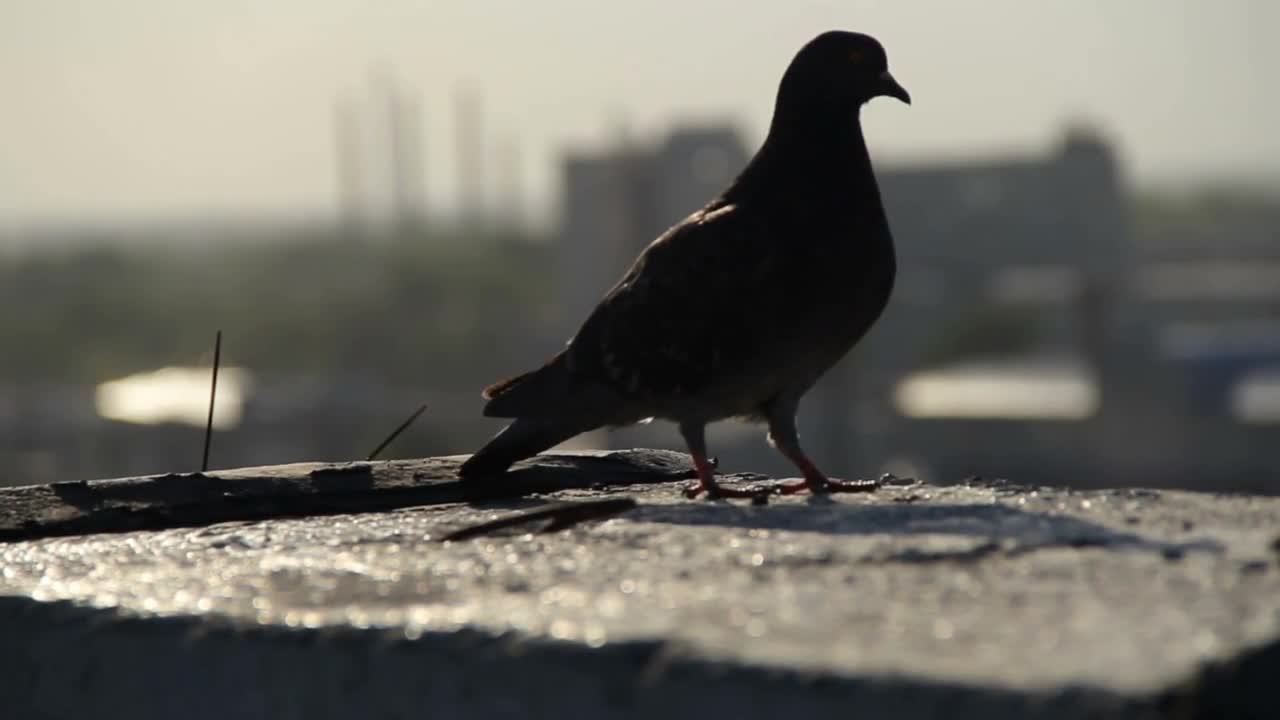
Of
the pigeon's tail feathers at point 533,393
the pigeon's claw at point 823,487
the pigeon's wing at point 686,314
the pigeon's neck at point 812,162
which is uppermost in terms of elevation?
the pigeon's neck at point 812,162

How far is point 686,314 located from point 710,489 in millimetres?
520

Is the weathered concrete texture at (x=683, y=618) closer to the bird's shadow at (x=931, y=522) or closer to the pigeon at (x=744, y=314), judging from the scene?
the bird's shadow at (x=931, y=522)

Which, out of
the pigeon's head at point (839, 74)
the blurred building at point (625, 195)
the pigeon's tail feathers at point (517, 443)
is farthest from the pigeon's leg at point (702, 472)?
the blurred building at point (625, 195)

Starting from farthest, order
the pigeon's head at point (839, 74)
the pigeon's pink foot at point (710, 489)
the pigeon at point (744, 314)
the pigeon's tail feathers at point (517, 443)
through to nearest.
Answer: the pigeon's head at point (839, 74), the pigeon at point (744, 314), the pigeon's tail feathers at point (517, 443), the pigeon's pink foot at point (710, 489)

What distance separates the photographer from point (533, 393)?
15.1ft

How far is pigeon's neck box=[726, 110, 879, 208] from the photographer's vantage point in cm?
456

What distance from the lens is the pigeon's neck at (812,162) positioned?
15.0ft

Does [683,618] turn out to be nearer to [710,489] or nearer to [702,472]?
[710,489]

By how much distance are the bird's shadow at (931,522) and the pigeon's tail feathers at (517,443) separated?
61 cm

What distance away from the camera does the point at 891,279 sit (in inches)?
181

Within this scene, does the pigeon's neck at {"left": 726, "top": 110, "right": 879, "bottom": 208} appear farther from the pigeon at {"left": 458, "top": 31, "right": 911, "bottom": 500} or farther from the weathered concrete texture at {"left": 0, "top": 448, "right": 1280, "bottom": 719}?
the weathered concrete texture at {"left": 0, "top": 448, "right": 1280, "bottom": 719}

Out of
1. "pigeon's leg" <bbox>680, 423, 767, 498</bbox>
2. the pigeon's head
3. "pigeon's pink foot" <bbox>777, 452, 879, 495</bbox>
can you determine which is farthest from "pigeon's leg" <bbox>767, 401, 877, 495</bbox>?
the pigeon's head

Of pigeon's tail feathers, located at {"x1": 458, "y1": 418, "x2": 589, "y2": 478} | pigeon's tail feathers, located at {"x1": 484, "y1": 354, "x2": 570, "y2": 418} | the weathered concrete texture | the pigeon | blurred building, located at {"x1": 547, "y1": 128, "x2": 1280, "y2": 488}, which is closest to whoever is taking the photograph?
the weathered concrete texture

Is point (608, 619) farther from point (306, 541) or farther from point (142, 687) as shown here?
point (306, 541)
